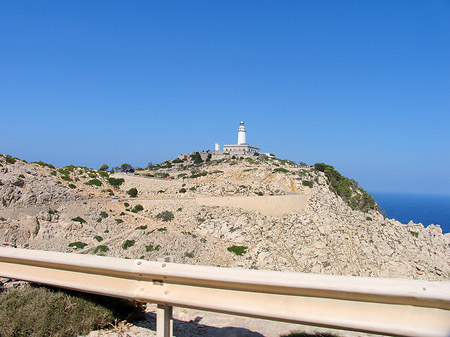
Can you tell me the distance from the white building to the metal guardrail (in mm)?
45522

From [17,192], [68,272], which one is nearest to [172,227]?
[17,192]

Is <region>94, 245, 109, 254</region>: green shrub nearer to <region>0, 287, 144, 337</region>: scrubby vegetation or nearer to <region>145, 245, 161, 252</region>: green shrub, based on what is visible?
<region>145, 245, 161, 252</region>: green shrub

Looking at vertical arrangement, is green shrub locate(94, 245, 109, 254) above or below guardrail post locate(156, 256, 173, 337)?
below

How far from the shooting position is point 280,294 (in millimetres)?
2744

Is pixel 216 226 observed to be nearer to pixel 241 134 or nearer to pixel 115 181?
pixel 115 181

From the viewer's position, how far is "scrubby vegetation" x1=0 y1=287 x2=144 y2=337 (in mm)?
3523

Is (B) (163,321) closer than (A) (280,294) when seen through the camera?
No

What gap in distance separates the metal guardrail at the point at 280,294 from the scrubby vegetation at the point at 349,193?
1451 inches

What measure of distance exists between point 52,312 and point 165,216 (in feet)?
71.0

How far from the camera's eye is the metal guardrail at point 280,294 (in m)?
2.41

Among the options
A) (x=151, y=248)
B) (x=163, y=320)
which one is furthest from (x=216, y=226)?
(x=163, y=320)

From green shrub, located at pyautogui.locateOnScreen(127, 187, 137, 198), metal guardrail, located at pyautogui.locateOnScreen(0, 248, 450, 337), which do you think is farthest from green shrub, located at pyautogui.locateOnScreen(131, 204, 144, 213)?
metal guardrail, located at pyautogui.locateOnScreen(0, 248, 450, 337)

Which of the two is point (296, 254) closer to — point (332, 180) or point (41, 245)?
point (41, 245)

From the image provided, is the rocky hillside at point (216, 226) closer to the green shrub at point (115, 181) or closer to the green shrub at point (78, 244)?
the green shrub at point (78, 244)
